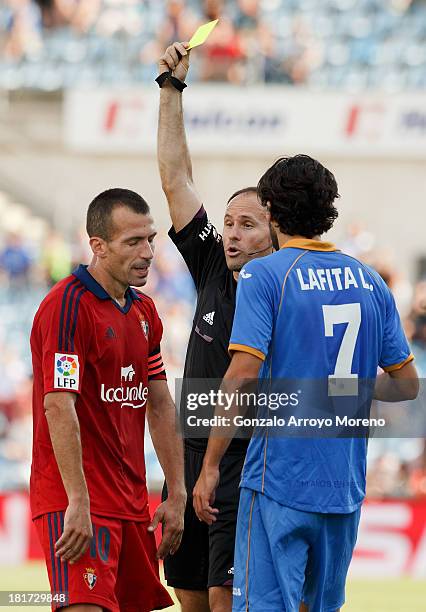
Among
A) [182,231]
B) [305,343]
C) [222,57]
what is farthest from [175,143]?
[222,57]

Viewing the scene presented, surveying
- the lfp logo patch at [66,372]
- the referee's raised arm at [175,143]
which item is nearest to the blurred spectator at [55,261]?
the referee's raised arm at [175,143]

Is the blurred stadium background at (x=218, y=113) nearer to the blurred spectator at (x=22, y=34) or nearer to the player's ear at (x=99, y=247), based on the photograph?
the blurred spectator at (x=22, y=34)

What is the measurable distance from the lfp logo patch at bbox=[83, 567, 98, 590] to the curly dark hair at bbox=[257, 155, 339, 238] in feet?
4.67

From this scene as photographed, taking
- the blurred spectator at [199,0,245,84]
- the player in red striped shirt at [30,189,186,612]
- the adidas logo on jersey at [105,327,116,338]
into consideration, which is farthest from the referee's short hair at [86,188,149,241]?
the blurred spectator at [199,0,245,84]

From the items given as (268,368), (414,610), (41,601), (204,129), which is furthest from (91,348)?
(204,129)

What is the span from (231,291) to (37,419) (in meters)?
1.20

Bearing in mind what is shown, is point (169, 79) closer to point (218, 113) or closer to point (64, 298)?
point (64, 298)

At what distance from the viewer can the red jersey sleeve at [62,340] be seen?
417 cm

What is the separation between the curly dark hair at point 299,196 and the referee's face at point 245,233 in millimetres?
855

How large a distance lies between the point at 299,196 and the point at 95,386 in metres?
1.05

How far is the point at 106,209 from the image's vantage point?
4512mm

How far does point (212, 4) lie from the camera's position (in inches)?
698

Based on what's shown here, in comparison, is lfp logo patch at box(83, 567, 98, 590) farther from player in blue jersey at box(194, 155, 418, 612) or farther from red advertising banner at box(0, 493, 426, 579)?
red advertising banner at box(0, 493, 426, 579)

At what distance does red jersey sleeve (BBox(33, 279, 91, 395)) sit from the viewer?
4.17 m
